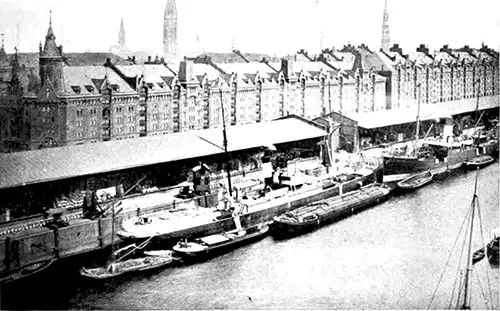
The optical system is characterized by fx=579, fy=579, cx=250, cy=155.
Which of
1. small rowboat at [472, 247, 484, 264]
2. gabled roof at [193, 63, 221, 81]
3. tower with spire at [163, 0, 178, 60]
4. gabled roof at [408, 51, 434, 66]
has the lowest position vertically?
small rowboat at [472, 247, 484, 264]

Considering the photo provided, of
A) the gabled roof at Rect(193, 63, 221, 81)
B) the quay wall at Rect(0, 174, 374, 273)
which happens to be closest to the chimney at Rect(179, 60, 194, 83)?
the gabled roof at Rect(193, 63, 221, 81)

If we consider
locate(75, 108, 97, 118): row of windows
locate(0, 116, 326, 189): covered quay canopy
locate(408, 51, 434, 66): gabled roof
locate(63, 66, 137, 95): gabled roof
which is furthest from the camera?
locate(408, 51, 434, 66): gabled roof

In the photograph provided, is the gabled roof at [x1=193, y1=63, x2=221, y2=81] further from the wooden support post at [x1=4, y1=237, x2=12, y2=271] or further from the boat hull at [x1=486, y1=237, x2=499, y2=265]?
the boat hull at [x1=486, y1=237, x2=499, y2=265]

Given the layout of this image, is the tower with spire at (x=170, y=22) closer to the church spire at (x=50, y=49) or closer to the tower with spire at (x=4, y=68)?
the church spire at (x=50, y=49)

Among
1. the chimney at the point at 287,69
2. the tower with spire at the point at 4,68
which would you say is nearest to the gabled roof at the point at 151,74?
the tower with spire at the point at 4,68

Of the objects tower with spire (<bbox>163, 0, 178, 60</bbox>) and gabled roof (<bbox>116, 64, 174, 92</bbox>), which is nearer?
tower with spire (<bbox>163, 0, 178, 60</bbox>)

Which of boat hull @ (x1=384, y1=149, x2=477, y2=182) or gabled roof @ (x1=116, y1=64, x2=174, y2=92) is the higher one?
gabled roof @ (x1=116, y1=64, x2=174, y2=92)

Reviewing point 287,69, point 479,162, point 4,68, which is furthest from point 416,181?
point 4,68

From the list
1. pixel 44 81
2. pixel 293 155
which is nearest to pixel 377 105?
pixel 293 155
